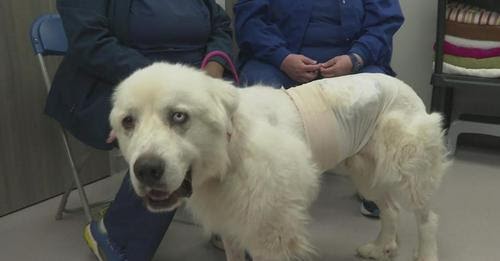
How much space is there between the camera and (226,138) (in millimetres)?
1294

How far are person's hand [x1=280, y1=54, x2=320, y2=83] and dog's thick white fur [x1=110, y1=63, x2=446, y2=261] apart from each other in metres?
0.45

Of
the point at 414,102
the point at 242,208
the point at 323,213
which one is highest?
the point at 414,102

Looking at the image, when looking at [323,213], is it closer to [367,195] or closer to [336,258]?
[336,258]

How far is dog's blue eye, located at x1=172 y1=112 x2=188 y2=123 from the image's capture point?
120 centimetres

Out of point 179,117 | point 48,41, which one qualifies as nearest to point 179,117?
point 179,117

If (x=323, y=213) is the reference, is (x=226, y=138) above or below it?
above

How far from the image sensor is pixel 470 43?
Result: 2938mm

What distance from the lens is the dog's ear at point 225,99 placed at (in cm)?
126

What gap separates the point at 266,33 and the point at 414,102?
32.0 inches

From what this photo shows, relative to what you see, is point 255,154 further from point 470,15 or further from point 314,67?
point 470,15

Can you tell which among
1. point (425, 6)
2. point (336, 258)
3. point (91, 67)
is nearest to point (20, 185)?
point (91, 67)

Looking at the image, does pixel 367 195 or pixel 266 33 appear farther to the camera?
pixel 266 33

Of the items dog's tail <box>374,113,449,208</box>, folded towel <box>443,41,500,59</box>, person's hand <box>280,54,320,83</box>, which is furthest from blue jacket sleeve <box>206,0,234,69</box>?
folded towel <box>443,41,500,59</box>

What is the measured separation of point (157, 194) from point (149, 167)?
0.40ft
